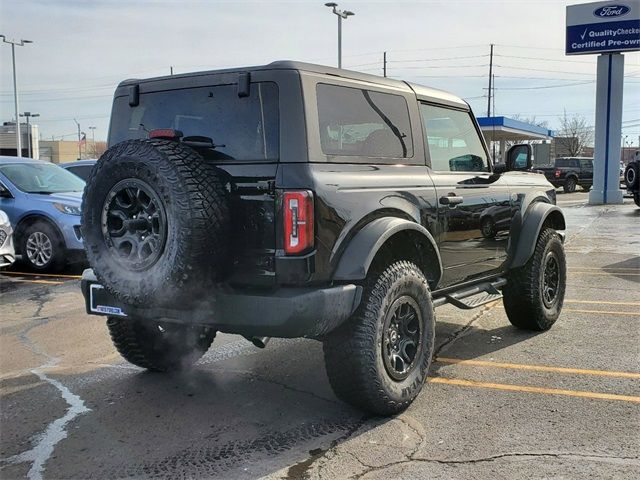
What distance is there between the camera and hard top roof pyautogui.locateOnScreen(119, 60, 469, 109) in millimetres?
3553

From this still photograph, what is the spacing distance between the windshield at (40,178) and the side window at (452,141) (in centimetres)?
663

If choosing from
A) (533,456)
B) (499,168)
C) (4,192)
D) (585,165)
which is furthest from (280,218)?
(585,165)

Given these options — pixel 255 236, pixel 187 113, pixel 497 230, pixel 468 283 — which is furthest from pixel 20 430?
pixel 497 230

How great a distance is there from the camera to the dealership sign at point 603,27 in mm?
22906

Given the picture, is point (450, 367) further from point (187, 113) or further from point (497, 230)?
point (187, 113)

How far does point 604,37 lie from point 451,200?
22509 millimetres

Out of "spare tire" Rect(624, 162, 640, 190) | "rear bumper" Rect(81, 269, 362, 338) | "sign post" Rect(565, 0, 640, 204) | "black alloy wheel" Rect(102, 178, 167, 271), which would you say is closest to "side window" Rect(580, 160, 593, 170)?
"sign post" Rect(565, 0, 640, 204)

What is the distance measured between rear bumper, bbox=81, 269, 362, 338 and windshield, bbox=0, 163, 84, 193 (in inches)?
267

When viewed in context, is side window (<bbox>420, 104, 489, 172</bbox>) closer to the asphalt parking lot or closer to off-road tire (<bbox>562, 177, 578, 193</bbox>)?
the asphalt parking lot

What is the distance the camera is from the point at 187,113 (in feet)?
12.9

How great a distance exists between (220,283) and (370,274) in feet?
2.95

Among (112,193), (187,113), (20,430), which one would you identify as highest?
(187,113)

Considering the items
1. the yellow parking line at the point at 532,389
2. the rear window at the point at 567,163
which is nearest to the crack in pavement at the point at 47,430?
the yellow parking line at the point at 532,389

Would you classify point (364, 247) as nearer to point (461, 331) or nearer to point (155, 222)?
point (155, 222)
